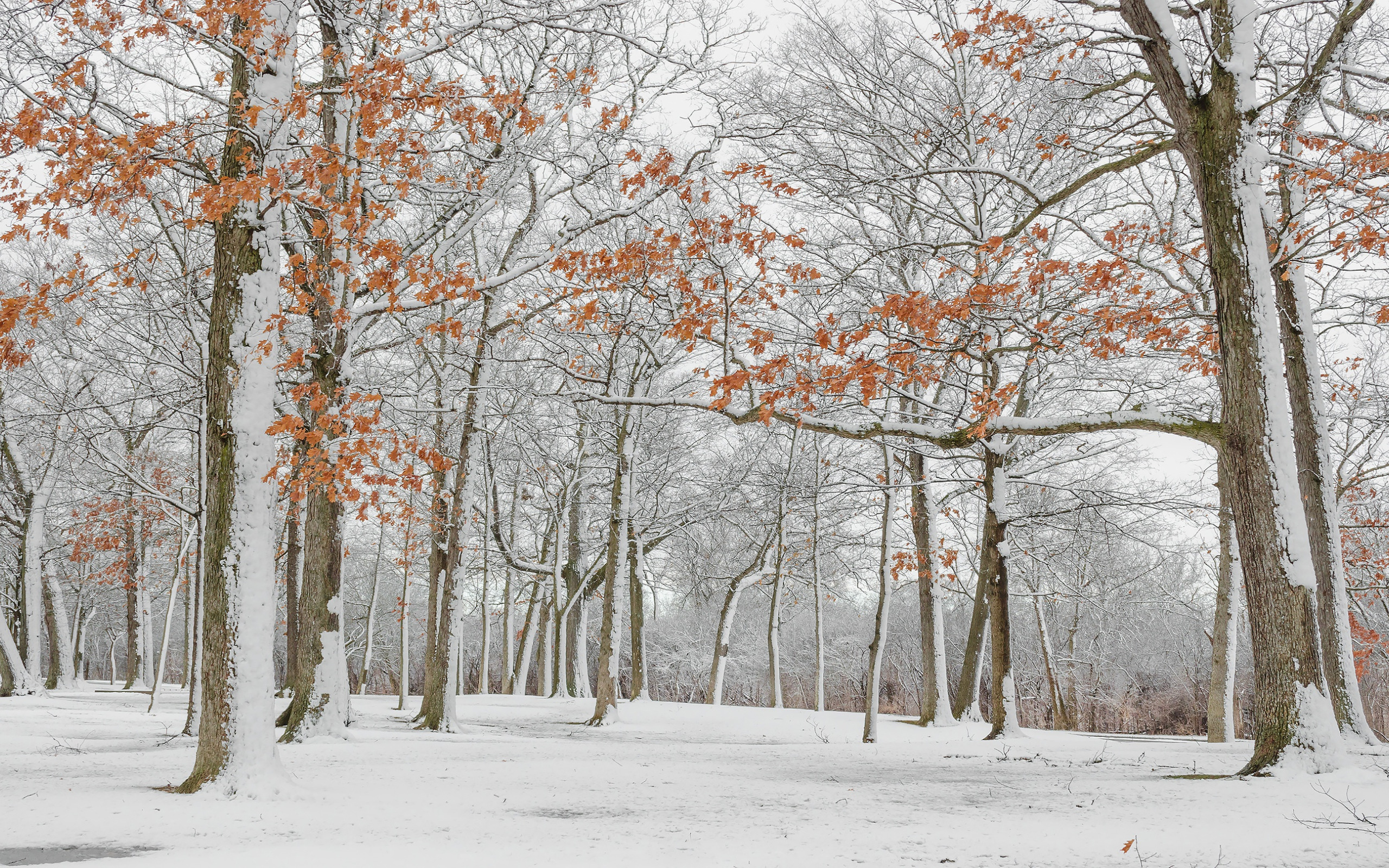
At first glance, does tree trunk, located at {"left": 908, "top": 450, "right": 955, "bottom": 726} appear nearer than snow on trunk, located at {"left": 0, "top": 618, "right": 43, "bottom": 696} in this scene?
Yes

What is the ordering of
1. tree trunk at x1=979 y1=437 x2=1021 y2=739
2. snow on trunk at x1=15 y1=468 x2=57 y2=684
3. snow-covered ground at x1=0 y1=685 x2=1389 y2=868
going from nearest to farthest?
snow-covered ground at x1=0 y1=685 x2=1389 y2=868 < tree trunk at x1=979 y1=437 x2=1021 y2=739 < snow on trunk at x1=15 y1=468 x2=57 y2=684

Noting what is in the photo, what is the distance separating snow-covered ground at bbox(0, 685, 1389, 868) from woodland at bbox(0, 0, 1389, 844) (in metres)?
0.41

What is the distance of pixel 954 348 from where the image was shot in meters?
7.94

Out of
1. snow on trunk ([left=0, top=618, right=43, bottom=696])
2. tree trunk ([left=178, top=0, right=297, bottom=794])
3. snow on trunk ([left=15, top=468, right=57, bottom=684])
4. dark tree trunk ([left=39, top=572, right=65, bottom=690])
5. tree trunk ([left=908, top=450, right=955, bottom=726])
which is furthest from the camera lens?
dark tree trunk ([left=39, top=572, right=65, bottom=690])

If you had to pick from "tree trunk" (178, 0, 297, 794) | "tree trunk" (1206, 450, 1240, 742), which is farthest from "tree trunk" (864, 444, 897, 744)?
"tree trunk" (178, 0, 297, 794)

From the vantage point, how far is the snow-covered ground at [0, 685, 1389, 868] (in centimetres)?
436

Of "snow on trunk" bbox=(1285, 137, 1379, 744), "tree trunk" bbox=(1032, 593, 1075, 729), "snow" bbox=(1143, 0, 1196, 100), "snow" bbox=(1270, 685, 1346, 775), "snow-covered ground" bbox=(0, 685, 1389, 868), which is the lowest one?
"tree trunk" bbox=(1032, 593, 1075, 729)

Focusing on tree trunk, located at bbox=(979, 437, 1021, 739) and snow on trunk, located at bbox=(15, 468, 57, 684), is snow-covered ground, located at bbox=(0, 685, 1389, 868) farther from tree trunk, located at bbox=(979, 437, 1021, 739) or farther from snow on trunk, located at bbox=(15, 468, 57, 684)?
snow on trunk, located at bbox=(15, 468, 57, 684)

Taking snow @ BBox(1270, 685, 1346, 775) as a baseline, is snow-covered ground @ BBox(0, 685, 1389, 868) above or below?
below

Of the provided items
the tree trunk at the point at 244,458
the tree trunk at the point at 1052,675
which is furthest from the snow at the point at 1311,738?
the tree trunk at the point at 1052,675

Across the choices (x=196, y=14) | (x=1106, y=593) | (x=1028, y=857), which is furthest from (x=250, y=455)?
(x=1106, y=593)

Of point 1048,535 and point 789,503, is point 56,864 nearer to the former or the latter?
point 789,503

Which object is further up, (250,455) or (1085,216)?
(1085,216)

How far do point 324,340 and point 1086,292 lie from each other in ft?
30.1
